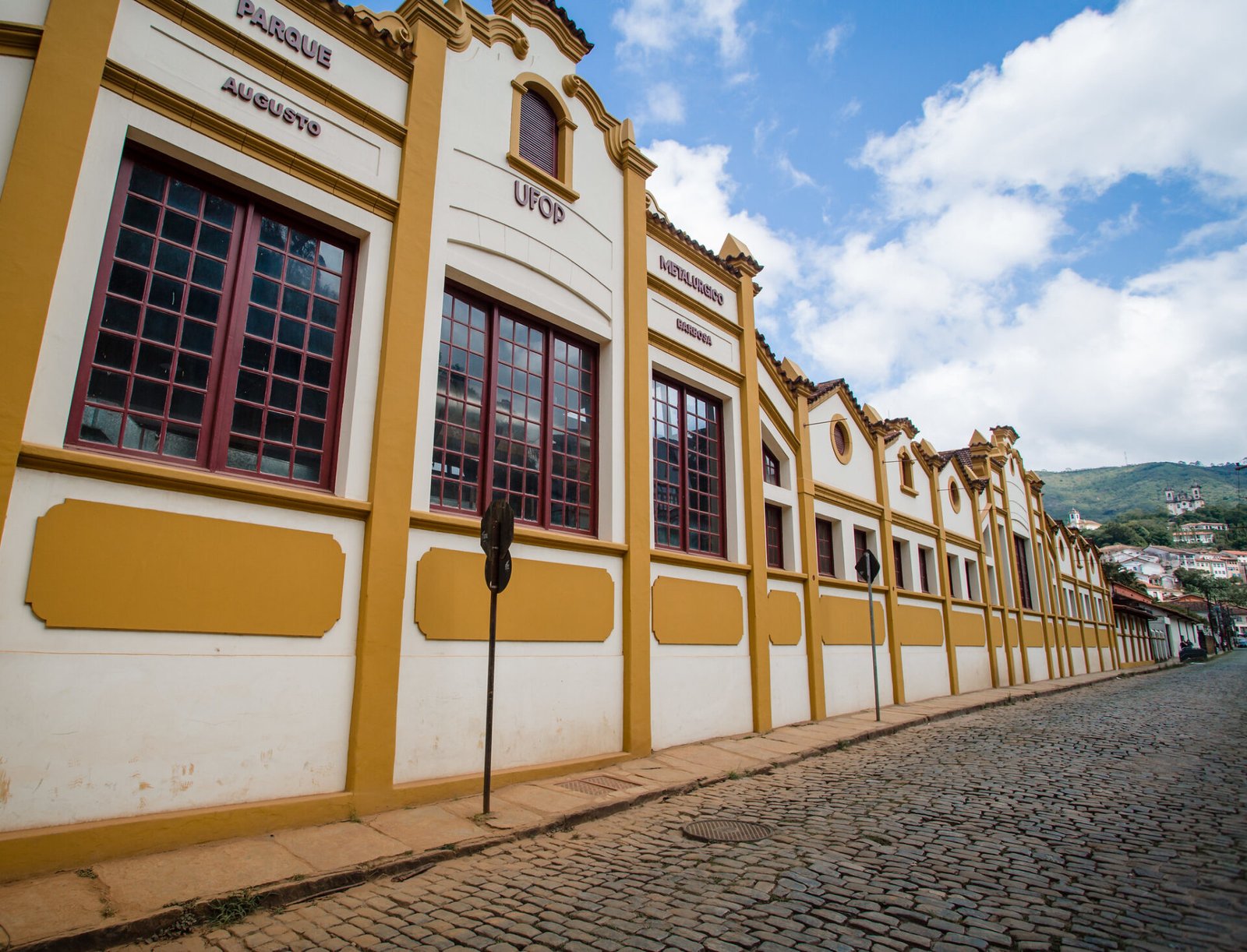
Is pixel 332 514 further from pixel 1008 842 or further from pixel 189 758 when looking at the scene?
pixel 1008 842

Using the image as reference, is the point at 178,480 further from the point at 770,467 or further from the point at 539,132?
the point at 770,467

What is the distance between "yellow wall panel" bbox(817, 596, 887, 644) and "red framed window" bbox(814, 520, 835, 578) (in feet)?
2.48

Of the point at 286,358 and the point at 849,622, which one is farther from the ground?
the point at 286,358

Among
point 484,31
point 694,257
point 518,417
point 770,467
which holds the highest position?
point 484,31

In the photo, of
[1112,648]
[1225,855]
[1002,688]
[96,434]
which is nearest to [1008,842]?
[1225,855]

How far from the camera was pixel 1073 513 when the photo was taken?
163m

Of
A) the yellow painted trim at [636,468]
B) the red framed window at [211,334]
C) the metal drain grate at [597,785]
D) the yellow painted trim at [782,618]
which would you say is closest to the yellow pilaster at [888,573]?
the yellow painted trim at [782,618]

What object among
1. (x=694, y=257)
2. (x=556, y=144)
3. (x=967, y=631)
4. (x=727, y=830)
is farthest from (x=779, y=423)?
(x=967, y=631)

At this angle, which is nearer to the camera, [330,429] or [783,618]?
[330,429]

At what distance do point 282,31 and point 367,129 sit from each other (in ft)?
3.38

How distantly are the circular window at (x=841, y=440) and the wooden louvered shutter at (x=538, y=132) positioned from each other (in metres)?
8.84

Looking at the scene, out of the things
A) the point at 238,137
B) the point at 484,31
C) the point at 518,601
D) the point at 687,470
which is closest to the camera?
the point at 238,137

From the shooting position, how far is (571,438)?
901 centimetres

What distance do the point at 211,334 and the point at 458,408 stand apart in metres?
2.44
